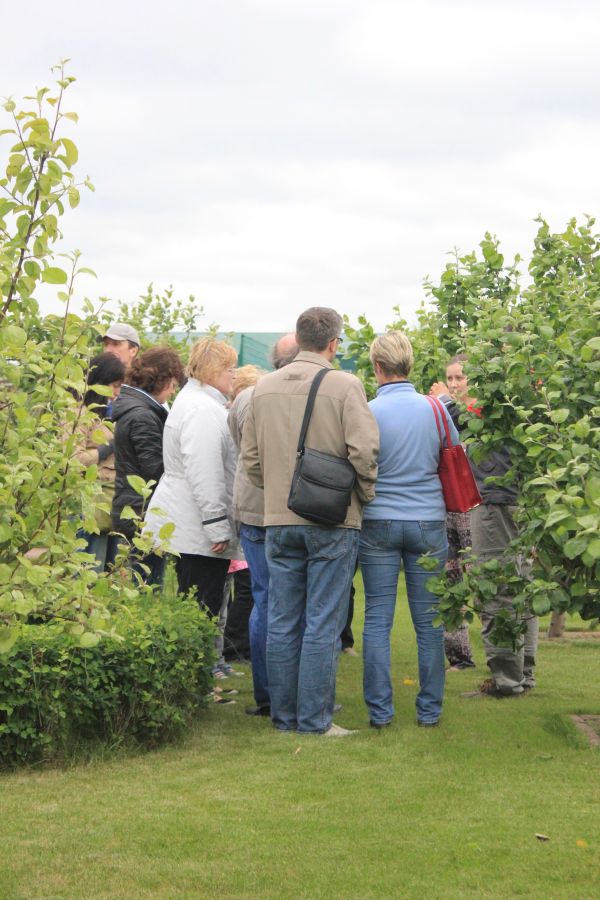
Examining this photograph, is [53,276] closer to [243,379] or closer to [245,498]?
[245,498]

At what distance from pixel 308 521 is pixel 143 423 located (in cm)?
173

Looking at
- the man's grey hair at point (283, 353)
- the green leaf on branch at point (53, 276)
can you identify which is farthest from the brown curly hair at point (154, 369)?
the green leaf on branch at point (53, 276)

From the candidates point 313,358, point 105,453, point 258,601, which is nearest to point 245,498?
point 258,601

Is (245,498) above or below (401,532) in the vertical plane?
above

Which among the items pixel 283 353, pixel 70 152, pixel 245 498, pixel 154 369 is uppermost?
pixel 70 152

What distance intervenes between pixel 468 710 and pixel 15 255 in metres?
4.82

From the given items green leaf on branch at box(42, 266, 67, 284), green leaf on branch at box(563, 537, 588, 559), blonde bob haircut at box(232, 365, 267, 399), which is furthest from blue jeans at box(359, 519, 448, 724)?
green leaf on branch at box(42, 266, 67, 284)

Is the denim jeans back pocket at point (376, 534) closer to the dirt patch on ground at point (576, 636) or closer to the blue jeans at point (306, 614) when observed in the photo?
the blue jeans at point (306, 614)

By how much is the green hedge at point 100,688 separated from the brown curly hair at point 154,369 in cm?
179

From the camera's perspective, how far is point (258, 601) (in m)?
7.26

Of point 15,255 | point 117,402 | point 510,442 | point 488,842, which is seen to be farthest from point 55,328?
point 117,402

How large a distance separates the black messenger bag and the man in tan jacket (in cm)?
7

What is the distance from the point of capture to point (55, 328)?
4.04 m

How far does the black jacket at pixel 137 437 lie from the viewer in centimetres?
780
